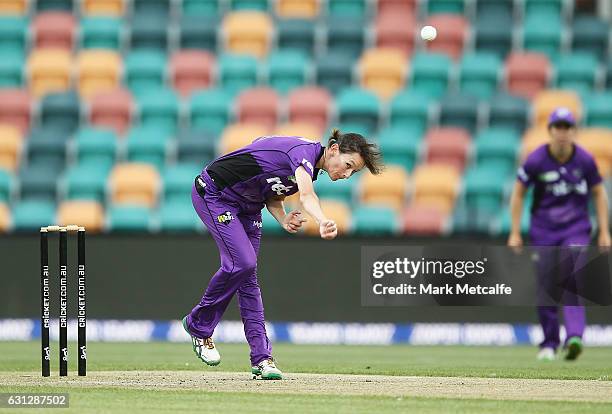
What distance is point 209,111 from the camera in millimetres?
15836

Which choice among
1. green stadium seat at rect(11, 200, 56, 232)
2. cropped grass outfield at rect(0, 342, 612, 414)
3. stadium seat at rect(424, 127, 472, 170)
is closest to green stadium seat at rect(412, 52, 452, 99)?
stadium seat at rect(424, 127, 472, 170)

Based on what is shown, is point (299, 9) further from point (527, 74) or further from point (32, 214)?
point (32, 214)

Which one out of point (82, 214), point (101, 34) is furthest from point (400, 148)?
point (101, 34)

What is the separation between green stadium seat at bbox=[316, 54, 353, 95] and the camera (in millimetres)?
16297

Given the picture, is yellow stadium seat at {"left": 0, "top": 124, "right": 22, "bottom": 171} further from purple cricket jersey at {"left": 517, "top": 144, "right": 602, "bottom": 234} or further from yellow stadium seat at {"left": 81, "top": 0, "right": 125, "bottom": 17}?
purple cricket jersey at {"left": 517, "top": 144, "right": 602, "bottom": 234}

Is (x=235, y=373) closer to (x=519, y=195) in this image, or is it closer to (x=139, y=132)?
(x=519, y=195)

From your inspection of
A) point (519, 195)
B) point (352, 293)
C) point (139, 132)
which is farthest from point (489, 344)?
point (139, 132)

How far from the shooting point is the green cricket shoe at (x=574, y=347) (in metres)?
10.0

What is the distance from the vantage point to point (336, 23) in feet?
55.1

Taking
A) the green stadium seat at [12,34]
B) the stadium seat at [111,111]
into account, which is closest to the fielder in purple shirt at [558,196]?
the stadium seat at [111,111]

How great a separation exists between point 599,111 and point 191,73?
5.18 meters

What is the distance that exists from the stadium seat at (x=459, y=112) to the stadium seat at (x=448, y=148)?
11.3 inches

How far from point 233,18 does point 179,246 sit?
209 inches

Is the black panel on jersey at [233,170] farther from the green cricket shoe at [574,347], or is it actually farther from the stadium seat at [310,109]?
the stadium seat at [310,109]
